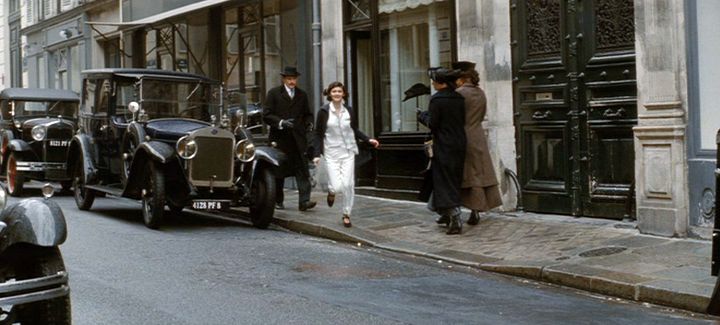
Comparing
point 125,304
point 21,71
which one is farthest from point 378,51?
point 21,71

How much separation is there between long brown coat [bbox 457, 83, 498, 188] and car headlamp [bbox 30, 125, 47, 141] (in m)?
9.21

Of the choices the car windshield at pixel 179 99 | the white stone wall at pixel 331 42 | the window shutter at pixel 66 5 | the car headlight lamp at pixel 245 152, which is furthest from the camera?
the window shutter at pixel 66 5

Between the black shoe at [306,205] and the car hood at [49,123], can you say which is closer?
the black shoe at [306,205]

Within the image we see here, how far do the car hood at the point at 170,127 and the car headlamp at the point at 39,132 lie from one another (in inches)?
215

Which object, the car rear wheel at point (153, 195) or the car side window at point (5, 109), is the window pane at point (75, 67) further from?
the car rear wheel at point (153, 195)

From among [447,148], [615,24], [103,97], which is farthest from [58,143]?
[615,24]

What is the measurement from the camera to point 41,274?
519cm

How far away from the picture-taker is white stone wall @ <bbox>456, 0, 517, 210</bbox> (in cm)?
1229

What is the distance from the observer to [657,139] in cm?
984

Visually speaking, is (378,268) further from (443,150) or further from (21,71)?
(21,71)

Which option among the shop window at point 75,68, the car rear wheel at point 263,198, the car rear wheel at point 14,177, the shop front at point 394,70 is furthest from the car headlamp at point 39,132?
the shop window at point 75,68

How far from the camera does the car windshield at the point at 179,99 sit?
12828 mm

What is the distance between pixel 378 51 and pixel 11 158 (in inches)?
284

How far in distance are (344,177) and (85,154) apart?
4.52 m
